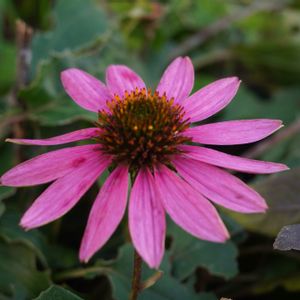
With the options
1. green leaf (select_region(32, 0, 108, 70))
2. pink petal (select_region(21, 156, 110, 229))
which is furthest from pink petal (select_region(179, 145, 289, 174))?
green leaf (select_region(32, 0, 108, 70))

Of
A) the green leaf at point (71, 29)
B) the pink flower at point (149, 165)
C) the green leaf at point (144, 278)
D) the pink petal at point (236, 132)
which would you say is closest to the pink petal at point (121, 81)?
the pink flower at point (149, 165)

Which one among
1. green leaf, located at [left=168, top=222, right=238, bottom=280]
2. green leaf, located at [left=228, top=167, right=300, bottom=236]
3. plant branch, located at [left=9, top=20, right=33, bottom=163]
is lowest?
green leaf, located at [left=168, top=222, right=238, bottom=280]

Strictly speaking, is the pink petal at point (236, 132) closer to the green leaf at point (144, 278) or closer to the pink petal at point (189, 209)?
the pink petal at point (189, 209)

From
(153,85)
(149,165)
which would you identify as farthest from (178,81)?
(153,85)

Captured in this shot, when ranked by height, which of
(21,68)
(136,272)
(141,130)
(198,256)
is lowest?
(198,256)

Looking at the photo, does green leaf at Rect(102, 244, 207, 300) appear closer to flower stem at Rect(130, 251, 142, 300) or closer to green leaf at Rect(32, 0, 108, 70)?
flower stem at Rect(130, 251, 142, 300)

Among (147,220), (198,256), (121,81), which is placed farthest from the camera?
(198,256)

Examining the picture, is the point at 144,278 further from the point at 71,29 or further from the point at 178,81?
the point at 71,29
